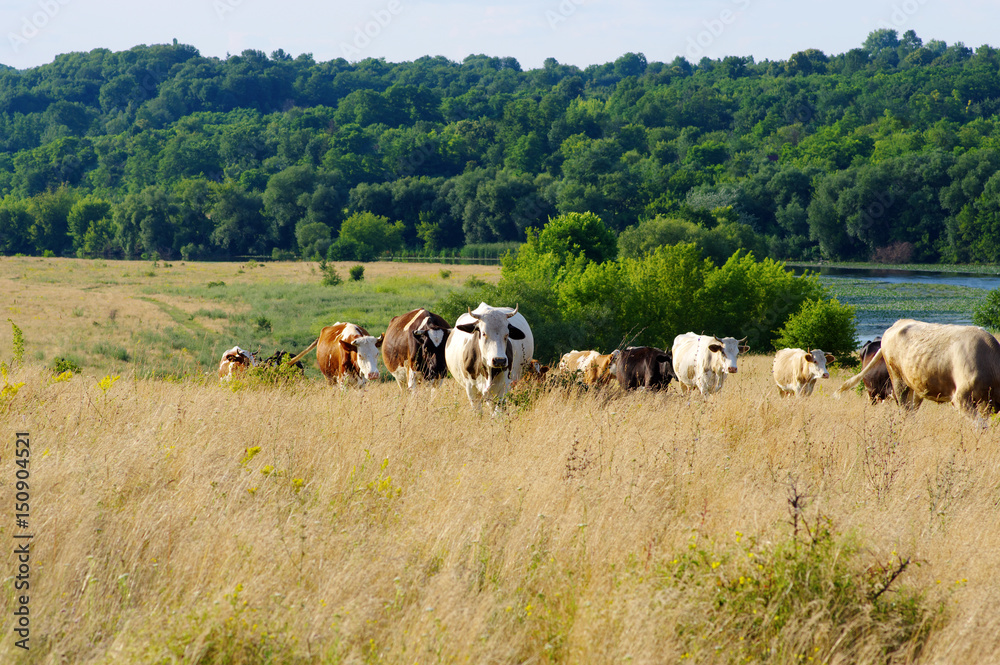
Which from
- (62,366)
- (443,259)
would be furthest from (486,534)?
(443,259)

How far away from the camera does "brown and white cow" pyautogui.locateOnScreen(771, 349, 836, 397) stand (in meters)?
18.3

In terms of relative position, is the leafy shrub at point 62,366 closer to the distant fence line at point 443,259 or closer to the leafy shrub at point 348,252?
the leafy shrub at point 348,252

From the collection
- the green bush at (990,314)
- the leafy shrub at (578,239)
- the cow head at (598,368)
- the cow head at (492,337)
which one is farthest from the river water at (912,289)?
the cow head at (492,337)

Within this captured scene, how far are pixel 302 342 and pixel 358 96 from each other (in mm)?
158448

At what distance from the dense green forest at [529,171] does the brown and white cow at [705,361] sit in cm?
5990

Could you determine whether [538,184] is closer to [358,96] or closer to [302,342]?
[358,96]

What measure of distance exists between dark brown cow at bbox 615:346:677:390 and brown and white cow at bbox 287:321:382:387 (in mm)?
4553

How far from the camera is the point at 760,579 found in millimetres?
4309

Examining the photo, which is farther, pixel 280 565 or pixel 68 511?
pixel 68 511

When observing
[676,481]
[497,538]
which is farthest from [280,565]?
[676,481]

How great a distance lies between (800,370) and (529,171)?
142 meters

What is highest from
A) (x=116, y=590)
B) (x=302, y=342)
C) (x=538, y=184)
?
(x=538, y=184)

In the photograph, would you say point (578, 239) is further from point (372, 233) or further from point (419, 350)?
point (419, 350)

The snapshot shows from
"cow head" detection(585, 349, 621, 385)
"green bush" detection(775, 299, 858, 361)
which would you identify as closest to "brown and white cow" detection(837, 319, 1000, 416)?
"cow head" detection(585, 349, 621, 385)
